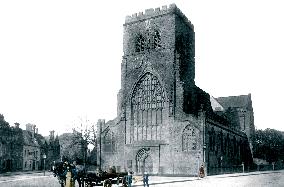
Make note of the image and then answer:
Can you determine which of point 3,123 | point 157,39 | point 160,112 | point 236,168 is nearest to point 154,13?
point 157,39

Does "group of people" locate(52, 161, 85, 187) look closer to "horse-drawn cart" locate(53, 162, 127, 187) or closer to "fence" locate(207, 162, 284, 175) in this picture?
"horse-drawn cart" locate(53, 162, 127, 187)

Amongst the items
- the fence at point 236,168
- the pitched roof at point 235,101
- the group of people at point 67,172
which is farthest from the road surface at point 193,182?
the pitched roof at point 235,101

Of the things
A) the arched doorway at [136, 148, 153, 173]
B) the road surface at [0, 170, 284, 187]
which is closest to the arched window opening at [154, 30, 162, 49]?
the arched doorway at [136, 148, 153, 173]

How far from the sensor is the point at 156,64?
2261 inches

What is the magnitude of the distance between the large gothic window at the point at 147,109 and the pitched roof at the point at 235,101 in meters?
35.1

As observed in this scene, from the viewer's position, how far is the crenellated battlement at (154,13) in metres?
57.9

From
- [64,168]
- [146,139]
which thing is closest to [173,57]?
[146,139]

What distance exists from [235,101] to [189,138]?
128 ft

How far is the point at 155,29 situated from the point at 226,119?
3193 centimetres

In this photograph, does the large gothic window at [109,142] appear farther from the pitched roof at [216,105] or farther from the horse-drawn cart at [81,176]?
the pitched roof at [216,105]

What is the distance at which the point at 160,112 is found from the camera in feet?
182

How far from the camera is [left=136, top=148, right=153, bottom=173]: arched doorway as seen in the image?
55094 mm

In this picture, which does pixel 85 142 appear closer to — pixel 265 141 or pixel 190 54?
pixel 190 54

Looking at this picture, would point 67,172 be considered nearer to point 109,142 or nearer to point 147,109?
point 147,109
